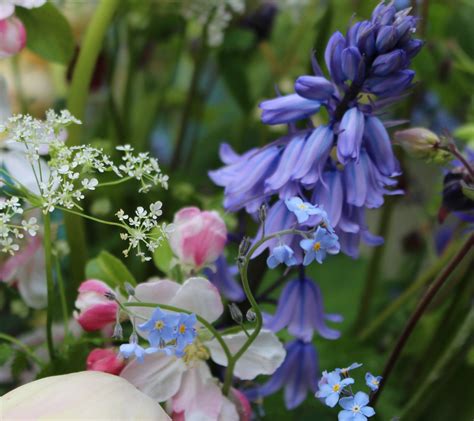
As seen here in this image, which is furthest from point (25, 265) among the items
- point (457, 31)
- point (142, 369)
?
point (457, 31)

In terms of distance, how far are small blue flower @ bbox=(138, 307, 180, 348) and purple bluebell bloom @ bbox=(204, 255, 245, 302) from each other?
125 millimetres

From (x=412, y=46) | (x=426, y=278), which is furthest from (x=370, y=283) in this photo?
(x=412, y=46)

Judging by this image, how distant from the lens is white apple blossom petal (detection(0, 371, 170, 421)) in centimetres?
30

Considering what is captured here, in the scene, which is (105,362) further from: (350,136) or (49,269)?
(350,136)

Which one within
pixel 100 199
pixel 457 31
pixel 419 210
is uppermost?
pixel 457 31

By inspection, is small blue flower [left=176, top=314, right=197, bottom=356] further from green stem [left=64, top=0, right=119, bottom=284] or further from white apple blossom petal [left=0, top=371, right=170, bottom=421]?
green stem [left=64, top=0, right=119, bottom=284]

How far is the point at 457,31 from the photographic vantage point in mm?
672

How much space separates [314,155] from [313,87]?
1.3 inches

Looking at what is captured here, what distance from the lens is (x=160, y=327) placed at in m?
0.33

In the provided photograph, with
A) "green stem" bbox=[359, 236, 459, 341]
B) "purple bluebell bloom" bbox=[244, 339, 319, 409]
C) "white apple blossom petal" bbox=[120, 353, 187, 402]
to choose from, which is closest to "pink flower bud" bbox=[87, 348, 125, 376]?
"white apple blossom petal" bbox=[120, 353, 187, 402]

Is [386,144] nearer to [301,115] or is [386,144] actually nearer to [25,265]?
[301,115]

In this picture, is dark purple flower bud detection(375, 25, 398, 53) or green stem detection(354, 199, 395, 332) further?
green stem detection(354, 199, 395, 332)

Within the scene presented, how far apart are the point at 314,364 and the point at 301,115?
146 mm

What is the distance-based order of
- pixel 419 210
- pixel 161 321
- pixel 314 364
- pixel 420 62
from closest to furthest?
pixel 161 321, pixel 314 364, pixel 420 62, pixel 419 210
